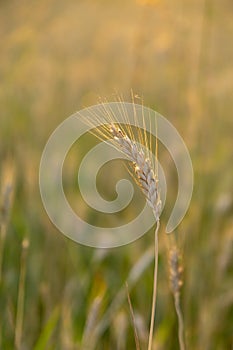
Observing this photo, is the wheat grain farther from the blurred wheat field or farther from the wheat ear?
the blurred wheat field

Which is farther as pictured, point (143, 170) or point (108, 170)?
point (108, 170)

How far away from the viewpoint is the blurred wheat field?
4.00ft

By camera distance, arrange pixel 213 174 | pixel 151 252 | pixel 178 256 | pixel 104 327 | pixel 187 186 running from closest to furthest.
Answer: pixel 178 256 < pixel 104 327 < pixel 151 252 < pixel 187 186 < pixel 213 174

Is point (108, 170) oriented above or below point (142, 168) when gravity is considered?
above

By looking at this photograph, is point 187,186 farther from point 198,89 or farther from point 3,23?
point 3,23

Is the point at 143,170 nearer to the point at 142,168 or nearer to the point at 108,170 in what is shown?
the point at 142,168

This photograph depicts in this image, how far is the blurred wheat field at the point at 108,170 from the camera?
4.00 ft

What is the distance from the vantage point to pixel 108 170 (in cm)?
216

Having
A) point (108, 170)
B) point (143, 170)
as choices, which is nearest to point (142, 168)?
point (143, 170)

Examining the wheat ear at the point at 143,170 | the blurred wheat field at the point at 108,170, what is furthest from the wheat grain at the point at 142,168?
the blurred wheat field at the point at 108,170

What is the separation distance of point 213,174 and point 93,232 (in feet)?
1.05

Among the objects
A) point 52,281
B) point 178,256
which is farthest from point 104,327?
point 178,256

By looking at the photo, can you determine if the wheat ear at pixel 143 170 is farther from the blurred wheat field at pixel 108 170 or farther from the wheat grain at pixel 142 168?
the blurred wheat field at pixel 108 170

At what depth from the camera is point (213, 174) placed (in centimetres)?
162
